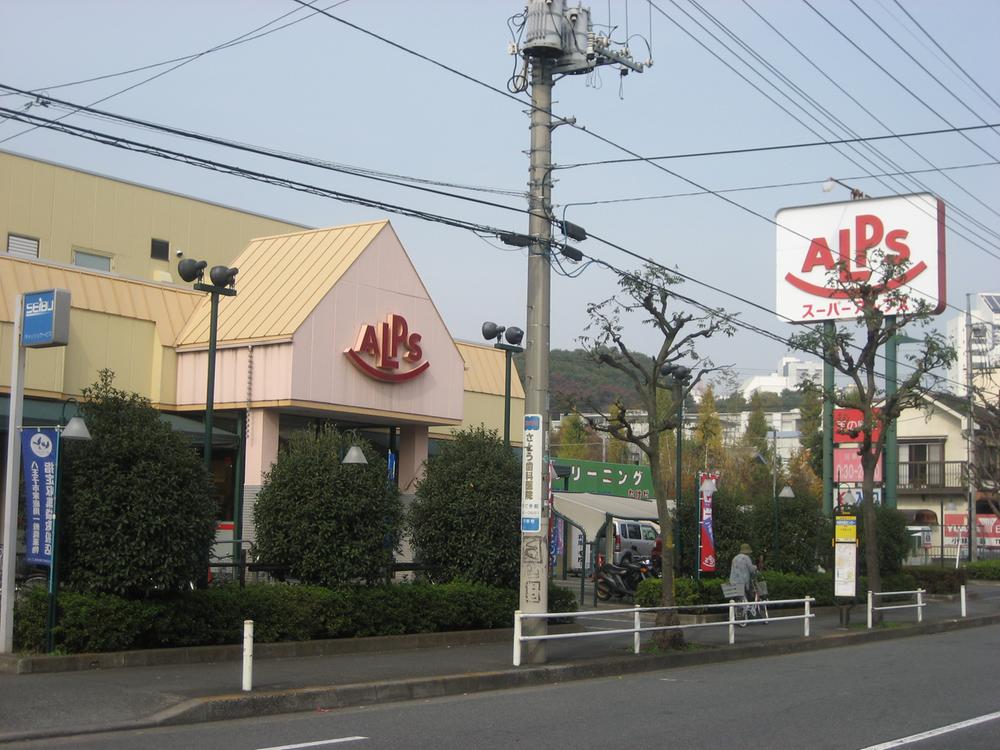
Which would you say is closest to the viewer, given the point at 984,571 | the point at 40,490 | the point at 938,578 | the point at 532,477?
the point at 40,490

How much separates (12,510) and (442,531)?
7.64m

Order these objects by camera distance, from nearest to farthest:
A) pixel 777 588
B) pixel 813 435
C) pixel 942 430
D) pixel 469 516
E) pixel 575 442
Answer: pixel 469 516 → pixel 777 588 → pixel 942 430 → pixel 813 435 → pixel 575 442

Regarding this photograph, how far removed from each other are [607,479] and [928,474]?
23.2 meters

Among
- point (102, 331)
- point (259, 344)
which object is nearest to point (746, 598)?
point (259, 344)

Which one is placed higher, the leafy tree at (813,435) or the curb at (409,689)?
the leafy tree at (813,435)

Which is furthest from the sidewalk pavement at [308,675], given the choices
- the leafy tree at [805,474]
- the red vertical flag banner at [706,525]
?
the leafy tree at [805,474]

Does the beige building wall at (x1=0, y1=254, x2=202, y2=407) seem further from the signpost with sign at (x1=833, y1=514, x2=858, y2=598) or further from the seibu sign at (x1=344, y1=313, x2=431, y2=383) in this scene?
the signpost with sign at (x1=833, y1=514, x2=858, y2=598)

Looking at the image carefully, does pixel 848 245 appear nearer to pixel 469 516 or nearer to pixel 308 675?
pixel 469 516

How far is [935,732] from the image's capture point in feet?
36.2

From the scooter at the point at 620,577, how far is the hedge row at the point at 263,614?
776 centimetres

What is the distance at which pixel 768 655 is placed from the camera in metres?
19.4

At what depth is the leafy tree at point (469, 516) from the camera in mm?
19453

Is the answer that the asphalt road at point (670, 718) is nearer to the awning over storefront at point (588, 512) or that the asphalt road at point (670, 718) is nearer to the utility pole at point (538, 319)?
the utility pole at point (538, 319)

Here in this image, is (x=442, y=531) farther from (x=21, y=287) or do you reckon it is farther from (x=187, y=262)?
(x=21, y=287)
